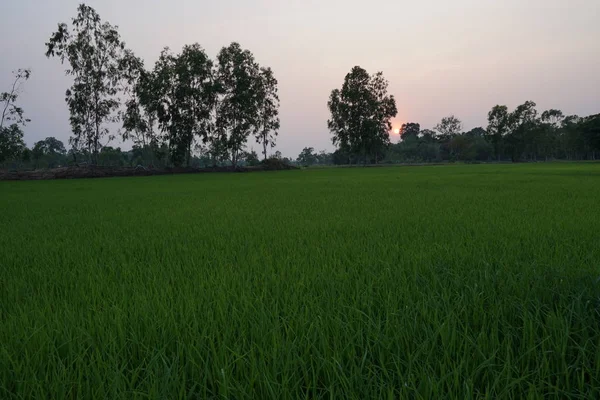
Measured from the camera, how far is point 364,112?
203 ft

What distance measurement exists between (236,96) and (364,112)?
26493 mm

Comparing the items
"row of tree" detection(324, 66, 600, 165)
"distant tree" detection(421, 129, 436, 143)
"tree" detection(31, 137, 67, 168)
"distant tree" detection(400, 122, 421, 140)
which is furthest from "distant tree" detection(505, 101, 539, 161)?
"tree" detection(31, 137, 67, 168)

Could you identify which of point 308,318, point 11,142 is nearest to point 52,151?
point 11,142

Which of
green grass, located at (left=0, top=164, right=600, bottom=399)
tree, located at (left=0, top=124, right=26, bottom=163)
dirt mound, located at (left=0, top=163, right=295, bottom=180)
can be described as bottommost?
green grass, located at (left=0, top=164, right=600, bottom=399)

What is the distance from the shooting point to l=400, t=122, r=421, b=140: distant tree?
150363 mm

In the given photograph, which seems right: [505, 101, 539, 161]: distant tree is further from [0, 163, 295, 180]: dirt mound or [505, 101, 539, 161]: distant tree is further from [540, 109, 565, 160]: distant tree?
[0, 163, 295, 180]: dirt mound

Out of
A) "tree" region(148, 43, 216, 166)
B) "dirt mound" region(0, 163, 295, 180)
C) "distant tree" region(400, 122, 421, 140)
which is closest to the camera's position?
"dirt mound" region(0, 163, 295, 180)

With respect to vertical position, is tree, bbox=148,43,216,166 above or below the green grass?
above

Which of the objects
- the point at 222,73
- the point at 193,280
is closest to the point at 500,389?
the point at 193,280

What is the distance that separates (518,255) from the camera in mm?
2895

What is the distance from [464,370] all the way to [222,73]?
48352mm

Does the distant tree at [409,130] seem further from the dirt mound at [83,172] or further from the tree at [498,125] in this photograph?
the dirt mound at [83,172]

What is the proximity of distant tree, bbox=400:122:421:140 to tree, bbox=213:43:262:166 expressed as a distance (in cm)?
11681

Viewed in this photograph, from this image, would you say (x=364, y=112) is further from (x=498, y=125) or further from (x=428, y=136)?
(x=428, y=136)
